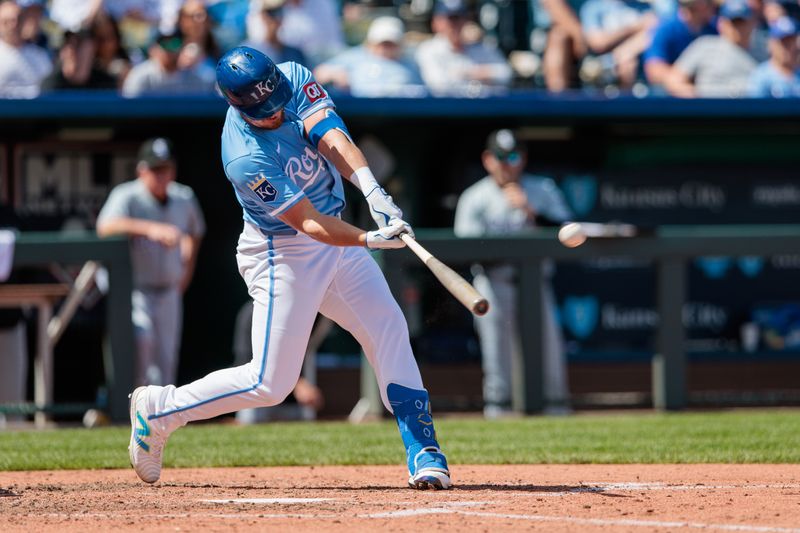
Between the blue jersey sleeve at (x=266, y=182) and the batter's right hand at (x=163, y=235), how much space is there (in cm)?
375

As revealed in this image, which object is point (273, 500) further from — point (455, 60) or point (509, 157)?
point (455, 60)

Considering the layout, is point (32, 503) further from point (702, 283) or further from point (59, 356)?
point (702, 283)

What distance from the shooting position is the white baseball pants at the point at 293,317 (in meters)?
5.05

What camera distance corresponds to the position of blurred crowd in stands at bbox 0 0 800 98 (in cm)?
956

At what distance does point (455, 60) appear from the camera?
403 inches

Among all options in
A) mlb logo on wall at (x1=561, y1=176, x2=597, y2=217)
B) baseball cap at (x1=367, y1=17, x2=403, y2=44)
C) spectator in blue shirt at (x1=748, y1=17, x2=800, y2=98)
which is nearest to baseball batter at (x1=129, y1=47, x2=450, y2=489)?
→ baseball cap at (x1=367, y1=17, x2=403, y2=44)

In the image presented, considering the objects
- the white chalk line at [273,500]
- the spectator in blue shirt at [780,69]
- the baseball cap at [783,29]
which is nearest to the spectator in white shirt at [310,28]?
the spectator in blue shirt at [780,69]

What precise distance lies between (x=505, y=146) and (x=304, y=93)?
4.13m

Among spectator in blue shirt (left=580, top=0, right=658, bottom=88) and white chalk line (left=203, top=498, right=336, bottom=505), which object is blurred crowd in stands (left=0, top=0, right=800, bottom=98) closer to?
spectator in blue shirt (left=580, top=0, right=658, bottom=88)

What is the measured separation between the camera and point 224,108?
30.7 feet

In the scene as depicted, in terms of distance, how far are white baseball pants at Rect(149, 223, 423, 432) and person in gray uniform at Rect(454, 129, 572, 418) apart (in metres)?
3.85

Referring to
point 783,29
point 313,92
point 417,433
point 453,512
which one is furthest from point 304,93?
point 783,29

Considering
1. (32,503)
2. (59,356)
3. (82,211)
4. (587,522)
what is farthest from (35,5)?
(587,522)

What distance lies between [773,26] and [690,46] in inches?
28.7
